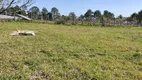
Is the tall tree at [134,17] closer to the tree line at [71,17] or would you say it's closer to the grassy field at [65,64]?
the tree line at [71,17]

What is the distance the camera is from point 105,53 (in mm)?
5793

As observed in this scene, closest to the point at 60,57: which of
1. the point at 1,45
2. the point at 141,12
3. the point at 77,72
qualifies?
the point at 77,72

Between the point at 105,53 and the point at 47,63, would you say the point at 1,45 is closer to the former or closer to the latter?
the point at 47,63

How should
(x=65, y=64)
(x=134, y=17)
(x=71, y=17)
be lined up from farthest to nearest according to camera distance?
(x=134, y=17) < (x=71, y=17) < (x=65, y=64)

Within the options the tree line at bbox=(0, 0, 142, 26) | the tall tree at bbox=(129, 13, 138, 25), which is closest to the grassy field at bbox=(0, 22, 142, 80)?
the tree line at bbox=(0, 0, 142, 26)

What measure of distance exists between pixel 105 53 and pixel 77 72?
1.90m

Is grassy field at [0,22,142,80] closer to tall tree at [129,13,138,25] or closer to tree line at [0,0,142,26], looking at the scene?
tree line at [0,0,142,26]

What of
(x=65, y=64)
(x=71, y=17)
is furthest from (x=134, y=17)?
(x=65, y=64)

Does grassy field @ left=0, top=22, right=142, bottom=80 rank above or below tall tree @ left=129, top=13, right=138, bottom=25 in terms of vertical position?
below

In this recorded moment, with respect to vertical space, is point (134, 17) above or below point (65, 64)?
above

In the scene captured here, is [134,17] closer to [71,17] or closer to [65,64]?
[71,17]

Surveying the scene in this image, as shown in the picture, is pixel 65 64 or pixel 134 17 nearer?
pixel 65 64

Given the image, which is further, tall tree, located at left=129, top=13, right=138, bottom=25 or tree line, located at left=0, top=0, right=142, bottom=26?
tall tree, located at left=129, top=13, right=138, bottom=25

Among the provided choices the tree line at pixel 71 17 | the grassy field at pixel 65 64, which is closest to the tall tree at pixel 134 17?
the tree line at pixel 71 17
